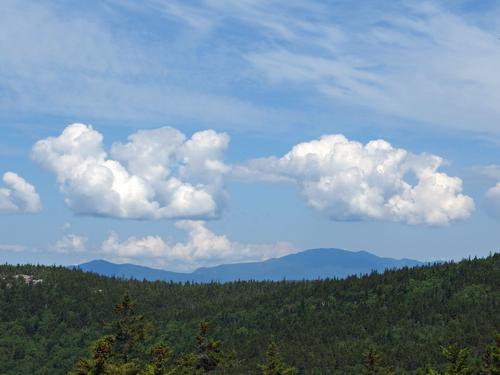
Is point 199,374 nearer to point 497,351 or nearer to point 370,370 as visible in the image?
point 370,370

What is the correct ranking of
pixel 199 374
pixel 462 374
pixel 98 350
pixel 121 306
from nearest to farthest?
1. pixel 98 350
2. pixel 462 374
3. pixel 121 306
4. pixel 199 374

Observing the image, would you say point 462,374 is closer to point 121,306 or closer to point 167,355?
point 167,355

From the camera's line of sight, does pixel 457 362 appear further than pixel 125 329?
No

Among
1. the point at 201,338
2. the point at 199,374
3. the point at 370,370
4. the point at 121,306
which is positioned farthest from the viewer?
the point at 201,338

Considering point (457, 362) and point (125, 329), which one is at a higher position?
point (125, 329)

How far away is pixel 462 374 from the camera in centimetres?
7919

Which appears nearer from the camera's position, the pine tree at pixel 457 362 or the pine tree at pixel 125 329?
the pine tree at pixel 457 362

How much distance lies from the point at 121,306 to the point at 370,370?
3920 cm

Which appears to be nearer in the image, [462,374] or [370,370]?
[462,374]

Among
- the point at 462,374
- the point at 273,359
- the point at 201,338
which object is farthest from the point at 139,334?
the point at 462,374

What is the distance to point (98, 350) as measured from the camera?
53.1m

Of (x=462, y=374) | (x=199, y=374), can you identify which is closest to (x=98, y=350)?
(x=462, y=374)

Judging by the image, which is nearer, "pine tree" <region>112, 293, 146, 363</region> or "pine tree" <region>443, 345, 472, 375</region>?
"pine tree" <region>443, 345, 472, 375</region>

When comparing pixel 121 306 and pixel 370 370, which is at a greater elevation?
pixel 121 306
